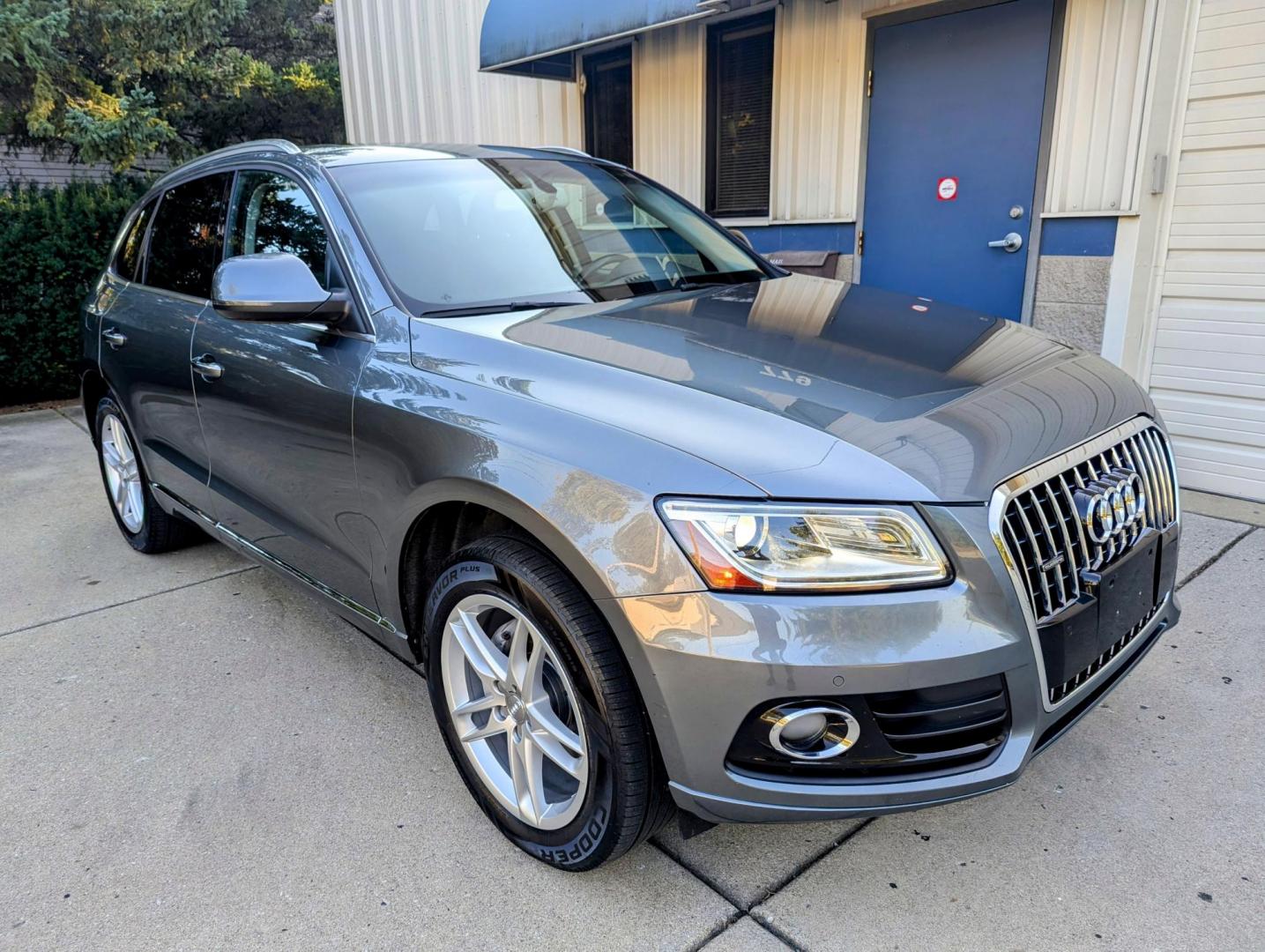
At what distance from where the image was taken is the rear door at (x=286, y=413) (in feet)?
8.25

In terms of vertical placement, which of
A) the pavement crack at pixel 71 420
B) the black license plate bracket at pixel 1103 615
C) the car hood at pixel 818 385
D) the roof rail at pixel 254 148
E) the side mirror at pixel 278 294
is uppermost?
the roof rail at pixel 254 148

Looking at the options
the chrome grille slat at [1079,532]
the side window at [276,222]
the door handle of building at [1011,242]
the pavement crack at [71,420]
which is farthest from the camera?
the pavement crack at [71,420]

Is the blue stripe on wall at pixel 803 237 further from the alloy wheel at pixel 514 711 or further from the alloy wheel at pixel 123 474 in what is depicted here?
the alloy wheel at pixel 514 711

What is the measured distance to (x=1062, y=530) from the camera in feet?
6.09

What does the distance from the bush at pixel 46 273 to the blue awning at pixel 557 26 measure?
3.61m

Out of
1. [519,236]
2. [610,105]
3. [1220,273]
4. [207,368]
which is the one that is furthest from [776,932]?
[610,105]

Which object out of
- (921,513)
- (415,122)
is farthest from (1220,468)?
(415,122)

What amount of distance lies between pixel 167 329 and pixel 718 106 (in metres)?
4.85

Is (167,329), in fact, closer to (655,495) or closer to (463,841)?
(463,841)

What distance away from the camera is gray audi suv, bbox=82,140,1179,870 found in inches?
66.4

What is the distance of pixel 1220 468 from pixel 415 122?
329 inches

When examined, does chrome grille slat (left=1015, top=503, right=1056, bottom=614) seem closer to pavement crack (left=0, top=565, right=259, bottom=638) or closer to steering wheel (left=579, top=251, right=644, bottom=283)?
steering wheel (left=579, top=251, right=644, bottom=283)

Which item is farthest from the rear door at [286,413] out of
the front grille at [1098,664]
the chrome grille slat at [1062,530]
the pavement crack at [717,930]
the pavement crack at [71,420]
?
the pavement crack at [71,420]

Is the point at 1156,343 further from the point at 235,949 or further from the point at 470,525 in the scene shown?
the point at 235,949
